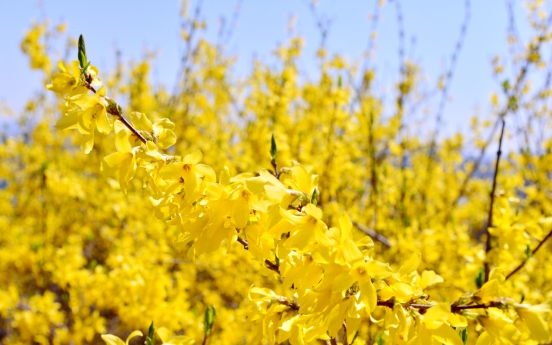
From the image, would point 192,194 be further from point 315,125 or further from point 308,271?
point 315,125

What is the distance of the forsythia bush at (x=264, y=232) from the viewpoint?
0.91m

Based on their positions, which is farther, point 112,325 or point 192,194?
point 112,325

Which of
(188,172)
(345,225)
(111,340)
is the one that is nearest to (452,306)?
(345,225)

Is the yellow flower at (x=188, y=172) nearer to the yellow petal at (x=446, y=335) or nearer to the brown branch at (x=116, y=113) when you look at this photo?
the brown branch at (x=116, y=113)

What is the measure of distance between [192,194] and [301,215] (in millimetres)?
301

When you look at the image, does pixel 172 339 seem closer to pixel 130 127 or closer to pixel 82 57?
pixel 130 127

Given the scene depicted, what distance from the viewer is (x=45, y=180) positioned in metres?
4.02

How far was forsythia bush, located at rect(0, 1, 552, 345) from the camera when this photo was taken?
914mm

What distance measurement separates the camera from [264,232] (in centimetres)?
102

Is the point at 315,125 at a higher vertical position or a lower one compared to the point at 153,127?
lower

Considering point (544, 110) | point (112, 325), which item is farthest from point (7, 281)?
point (544, 110)

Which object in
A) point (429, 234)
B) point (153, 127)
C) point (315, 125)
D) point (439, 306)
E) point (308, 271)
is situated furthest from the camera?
point (315, 125)

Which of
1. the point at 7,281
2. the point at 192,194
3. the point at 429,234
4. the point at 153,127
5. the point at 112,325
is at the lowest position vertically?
the point at 112,325

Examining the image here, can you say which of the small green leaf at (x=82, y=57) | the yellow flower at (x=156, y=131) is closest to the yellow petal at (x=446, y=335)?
the yellow flower at (x=156, y=131)
